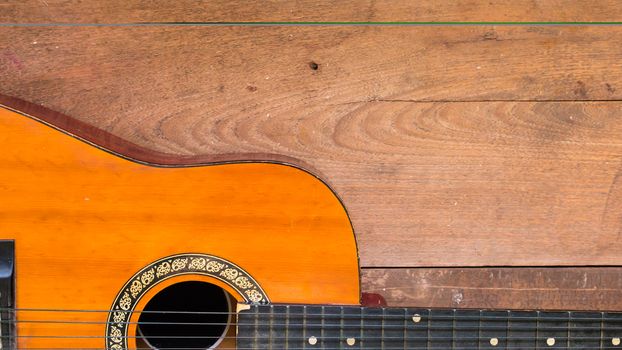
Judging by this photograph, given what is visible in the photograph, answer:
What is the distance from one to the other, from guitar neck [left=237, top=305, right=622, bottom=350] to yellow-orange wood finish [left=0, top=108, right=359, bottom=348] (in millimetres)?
26

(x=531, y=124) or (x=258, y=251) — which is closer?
(x=258, y=251)

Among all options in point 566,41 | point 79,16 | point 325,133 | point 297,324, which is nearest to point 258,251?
point 297,324

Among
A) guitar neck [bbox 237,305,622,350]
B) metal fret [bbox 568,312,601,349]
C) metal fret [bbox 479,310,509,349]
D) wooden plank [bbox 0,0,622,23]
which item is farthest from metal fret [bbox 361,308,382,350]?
wooden plank [bbox 0,0,622,23]

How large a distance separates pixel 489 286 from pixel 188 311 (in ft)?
1.43

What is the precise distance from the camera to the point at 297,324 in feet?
3.18

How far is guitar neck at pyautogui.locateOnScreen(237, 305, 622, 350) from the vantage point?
97cm

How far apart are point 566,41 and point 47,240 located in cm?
74

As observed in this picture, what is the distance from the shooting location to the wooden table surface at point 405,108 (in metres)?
1.06

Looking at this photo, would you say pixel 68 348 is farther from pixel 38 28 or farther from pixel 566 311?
pixel 566 311

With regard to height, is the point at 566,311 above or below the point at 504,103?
below

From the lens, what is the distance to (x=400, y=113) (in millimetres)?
1099

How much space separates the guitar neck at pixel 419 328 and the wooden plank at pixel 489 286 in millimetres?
138

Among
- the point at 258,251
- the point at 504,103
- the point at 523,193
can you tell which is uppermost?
the point at 504,103

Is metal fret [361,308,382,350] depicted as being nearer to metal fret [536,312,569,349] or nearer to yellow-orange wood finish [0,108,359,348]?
yellow-orange wood finish [0,108,359,348]
